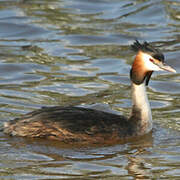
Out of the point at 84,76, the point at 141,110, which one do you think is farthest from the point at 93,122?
the point at 84,76

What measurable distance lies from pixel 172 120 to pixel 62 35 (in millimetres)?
5895

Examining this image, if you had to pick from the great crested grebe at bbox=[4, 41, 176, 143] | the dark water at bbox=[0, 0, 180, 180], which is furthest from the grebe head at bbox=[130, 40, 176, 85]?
the dark water at bbox=[0, 0, 180, 180]

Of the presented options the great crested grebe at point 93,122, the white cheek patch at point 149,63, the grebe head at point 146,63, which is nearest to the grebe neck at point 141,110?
the great crested grebe at point 93,122

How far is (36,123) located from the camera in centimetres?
895

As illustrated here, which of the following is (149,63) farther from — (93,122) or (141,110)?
(93,122)

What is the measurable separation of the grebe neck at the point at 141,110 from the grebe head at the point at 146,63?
112 millimetres

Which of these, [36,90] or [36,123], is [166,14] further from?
[36,123]

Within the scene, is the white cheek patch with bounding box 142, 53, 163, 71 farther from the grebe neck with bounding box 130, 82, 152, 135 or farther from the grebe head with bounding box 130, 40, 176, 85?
the grebe neck with bounding box 130, 82, 152, 135

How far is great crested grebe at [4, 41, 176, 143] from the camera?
29.4 feet

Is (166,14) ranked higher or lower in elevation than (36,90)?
higher

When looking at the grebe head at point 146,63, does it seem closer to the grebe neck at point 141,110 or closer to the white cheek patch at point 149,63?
the white cheek patch at point 149,63

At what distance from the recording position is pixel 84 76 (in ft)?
41.4

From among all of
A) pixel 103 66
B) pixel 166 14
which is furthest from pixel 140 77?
pixel 166 14

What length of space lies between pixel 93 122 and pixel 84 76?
3.61 meters
